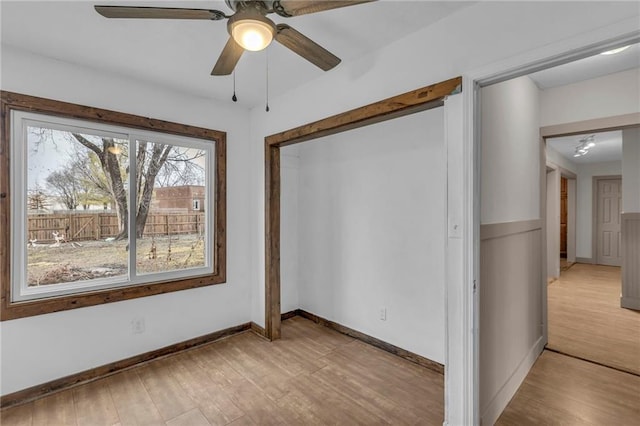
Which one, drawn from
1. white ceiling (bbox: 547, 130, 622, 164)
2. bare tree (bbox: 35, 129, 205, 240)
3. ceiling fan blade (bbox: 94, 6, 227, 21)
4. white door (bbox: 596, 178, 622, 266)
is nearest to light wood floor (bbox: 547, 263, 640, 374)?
white door (bbox: 596, 178, 622, 266)

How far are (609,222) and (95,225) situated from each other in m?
9.81

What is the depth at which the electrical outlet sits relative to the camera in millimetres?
2781

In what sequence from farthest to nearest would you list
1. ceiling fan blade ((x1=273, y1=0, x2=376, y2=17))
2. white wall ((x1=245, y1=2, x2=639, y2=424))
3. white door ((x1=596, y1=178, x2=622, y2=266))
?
white door ((x1=596, y1=178, x2=622, y2=266)), white wall ((x1=245, y1=2, x2=639, y2=424)), ceiling fan blade ((x1=273, y1=0, x2=376, y2=17))

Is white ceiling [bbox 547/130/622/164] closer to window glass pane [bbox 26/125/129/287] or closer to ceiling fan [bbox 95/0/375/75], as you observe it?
ceiling fan [bbox 95/0/375/75]

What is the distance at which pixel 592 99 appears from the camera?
2.92 meters

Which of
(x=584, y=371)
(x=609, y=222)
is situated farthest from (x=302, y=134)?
(x=609, y=222)

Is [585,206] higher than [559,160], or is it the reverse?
[559,160]

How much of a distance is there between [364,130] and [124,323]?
3.01 meters

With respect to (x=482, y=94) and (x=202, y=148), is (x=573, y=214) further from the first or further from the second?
(x=202, y=148)

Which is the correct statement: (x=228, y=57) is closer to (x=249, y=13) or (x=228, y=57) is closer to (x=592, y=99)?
(x=249, y=13)

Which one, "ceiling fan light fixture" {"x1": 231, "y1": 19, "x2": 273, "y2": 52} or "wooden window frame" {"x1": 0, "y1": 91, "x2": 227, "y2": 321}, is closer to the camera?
"ceiling fan light fixture" {"x1": 231, "y1": 19, "x2": 273, "y2": 52}

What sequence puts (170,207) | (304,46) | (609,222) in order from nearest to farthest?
1. (304,46)
2. (170,207)
3. (609,222)

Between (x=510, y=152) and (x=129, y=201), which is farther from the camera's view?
(x=129, y=201)

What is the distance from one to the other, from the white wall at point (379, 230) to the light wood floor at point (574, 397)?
65cm
